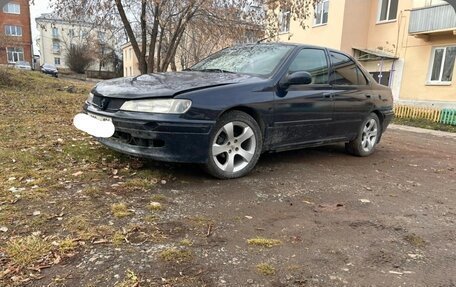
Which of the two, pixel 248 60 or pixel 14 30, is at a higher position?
pixel 14 30

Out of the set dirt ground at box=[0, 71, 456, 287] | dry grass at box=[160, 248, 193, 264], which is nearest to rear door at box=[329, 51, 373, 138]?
dirt ground at box=[0, 71, 456, 287]

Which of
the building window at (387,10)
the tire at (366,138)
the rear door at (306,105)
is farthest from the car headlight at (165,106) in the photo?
the building window at (387,10)

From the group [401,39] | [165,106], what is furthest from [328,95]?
[401,39]

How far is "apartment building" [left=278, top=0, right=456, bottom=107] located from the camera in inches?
657

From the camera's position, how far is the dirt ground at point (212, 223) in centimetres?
240

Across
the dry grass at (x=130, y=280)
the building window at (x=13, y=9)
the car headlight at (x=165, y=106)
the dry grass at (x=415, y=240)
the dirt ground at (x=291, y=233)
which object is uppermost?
the building window at (x=13, y=9)

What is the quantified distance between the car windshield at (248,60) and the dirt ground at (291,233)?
4.11 ft

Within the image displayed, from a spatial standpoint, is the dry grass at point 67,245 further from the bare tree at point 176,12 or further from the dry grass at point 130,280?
Answer: the bare tree at point 176,12

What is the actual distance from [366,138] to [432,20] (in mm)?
13313

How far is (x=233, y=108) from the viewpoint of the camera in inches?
164

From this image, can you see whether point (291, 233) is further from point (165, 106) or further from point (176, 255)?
point (165, 106)

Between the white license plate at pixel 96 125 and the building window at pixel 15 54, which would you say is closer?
the white license plate at pixel 96 125

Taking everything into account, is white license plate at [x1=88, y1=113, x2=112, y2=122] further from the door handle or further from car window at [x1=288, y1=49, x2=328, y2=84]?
the door handle

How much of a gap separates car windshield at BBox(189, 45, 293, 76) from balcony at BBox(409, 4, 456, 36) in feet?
45.7
